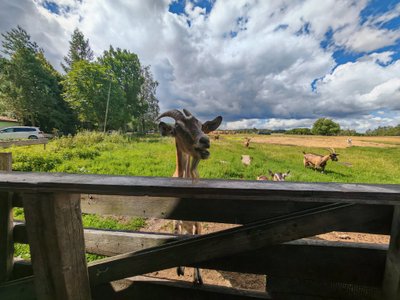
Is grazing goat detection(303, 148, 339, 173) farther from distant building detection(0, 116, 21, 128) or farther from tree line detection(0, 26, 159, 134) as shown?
distant building detection(0, 116, 21, 128)

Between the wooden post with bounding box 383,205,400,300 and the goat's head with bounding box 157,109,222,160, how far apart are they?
147 centimetres

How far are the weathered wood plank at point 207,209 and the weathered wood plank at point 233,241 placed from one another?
163mm

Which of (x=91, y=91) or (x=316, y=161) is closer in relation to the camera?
(x=316, y=161)

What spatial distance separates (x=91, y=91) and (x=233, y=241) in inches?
1423

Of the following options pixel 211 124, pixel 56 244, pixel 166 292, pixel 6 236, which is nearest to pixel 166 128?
pixel 211 124

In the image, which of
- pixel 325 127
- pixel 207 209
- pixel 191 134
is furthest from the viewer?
pixel 325 127

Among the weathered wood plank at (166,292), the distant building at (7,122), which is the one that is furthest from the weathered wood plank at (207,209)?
the distant building at (7,122)

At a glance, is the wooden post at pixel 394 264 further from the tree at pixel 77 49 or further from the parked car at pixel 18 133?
the tree at pixel 77 49

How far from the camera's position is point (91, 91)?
3112 cm

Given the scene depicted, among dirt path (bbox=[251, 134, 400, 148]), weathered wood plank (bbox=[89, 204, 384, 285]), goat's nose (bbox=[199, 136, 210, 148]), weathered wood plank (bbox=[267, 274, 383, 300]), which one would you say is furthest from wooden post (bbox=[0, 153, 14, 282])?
dirt path (bbox=[251, 134, 400, 148])

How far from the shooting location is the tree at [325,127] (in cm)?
7688

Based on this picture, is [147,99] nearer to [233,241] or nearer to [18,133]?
[18,133]

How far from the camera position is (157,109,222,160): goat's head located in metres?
1.55

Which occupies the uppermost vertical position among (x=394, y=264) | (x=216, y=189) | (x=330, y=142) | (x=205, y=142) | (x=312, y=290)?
(x=205, y=142)
